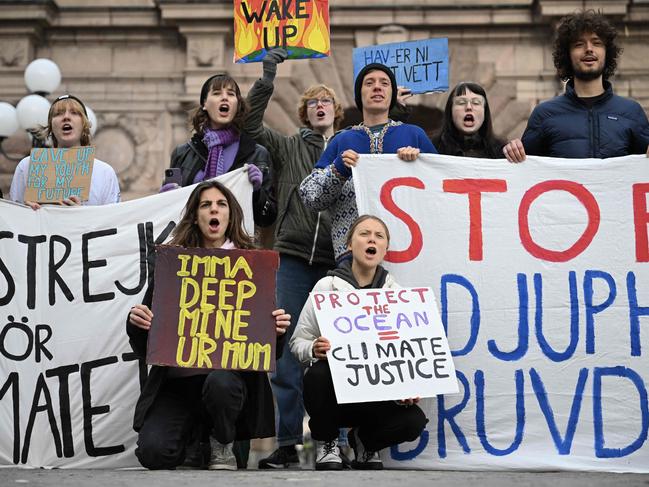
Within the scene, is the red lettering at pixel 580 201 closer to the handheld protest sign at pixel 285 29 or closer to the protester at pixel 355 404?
the protester at pixel 355 404

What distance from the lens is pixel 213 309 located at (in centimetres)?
503

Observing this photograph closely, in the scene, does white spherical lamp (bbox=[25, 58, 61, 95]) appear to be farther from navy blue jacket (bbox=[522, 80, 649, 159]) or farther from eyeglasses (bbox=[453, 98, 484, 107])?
navy blue jacket (bbox=[522, 80, 649, 159])

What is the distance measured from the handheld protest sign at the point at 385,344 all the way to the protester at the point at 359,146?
1.72 ft

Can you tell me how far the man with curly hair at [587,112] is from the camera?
560 centimetres

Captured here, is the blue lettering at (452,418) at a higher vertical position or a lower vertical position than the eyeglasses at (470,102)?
lower

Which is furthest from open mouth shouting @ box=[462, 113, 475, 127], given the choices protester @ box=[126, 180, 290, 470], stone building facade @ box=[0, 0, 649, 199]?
stone building facade @ box=[0, 0, 649, 199]

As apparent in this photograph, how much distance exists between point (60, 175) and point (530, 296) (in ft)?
7.69

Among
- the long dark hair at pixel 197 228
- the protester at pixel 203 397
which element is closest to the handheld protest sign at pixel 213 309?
the protester at pixel 203 397

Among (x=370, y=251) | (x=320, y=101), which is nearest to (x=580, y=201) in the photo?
(x=370, y=251)

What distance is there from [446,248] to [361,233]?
460mm

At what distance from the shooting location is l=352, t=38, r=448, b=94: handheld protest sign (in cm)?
711

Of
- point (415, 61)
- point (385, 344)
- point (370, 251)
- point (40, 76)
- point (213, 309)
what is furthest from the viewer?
point (40, 76)

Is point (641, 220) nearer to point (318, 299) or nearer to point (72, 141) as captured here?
point (318, 299)

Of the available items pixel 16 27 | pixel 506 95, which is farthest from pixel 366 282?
pixel 16 27
